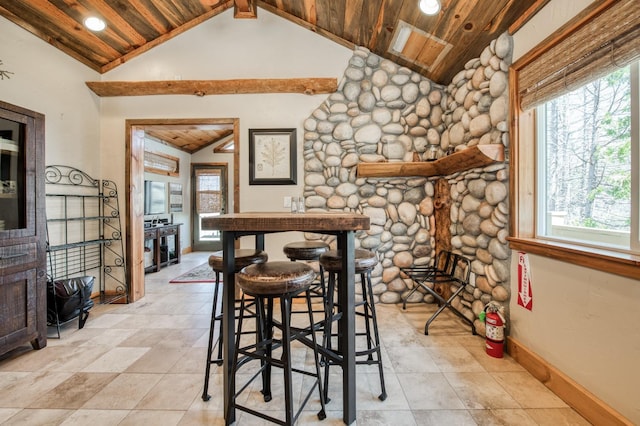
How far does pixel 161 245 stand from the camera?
518cm

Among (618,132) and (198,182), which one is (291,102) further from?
(198,182)

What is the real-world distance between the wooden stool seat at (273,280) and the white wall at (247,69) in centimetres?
190

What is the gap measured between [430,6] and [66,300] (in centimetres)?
399

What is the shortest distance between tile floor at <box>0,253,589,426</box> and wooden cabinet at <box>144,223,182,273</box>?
2211 mm

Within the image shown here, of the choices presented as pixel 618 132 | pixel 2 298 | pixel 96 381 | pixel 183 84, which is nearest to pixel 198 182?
pixel 183 84

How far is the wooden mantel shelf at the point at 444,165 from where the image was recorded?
85.9 inches

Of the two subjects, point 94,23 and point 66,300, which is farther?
point 94,23

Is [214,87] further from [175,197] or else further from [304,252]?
[175,197]

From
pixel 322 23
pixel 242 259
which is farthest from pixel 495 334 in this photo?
pixel 322 23

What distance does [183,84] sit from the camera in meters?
3.22

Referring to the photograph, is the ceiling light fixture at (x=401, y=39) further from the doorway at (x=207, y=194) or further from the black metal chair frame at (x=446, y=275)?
the doorway at (x=207, y=194)

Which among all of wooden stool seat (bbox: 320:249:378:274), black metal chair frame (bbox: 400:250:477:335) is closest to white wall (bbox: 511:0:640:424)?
black metal chair frame (bbox: 400:250:477:335)

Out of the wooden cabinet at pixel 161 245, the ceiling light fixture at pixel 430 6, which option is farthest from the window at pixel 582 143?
the wooden cabinet at pixel 161 245

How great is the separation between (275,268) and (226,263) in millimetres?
282
